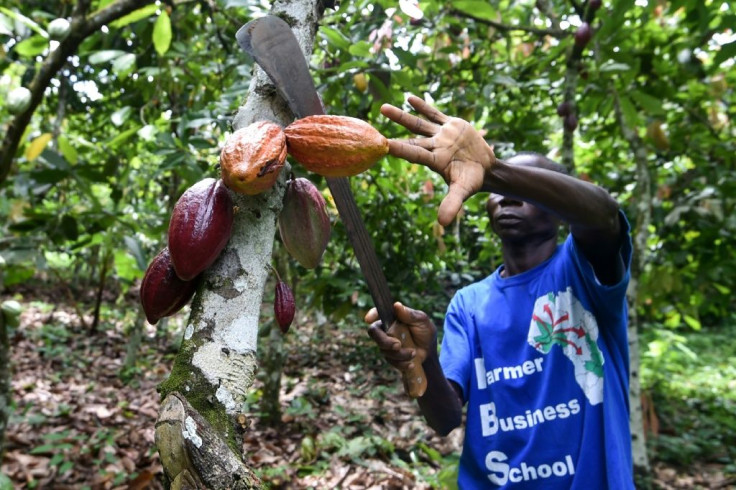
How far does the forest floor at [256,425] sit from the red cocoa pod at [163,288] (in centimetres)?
133

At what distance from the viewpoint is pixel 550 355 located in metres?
1.34

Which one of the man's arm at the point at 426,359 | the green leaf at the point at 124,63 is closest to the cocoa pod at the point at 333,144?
the man's arm at the point at 426,359

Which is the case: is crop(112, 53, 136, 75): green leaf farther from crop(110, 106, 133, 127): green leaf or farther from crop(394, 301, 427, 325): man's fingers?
crop(394, 301, 427, 325): man's fingers

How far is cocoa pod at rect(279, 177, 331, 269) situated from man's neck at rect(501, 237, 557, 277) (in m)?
0.90

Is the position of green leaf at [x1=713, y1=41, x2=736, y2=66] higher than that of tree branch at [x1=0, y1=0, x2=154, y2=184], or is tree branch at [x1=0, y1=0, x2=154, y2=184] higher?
green leaf at [x1=713, y1=41, x2=736, y2=66]

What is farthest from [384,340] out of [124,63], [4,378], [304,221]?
[124,63]

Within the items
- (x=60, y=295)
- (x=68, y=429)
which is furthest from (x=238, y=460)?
(x=60, y=295)

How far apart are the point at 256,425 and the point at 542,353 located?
77.4 inches

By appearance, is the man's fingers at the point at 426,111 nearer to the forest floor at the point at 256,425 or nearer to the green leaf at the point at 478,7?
the green leaf at the point at 478,7

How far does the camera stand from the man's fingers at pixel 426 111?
0.81 metres

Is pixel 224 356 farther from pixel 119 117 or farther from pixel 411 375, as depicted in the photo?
pixel 119 117

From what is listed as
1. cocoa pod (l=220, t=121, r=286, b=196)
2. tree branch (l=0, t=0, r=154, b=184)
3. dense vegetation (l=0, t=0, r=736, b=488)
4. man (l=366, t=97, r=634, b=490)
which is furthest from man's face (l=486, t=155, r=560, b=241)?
tree branch (l=0, t=0, r=154, b=184)

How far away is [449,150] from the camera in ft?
2.57

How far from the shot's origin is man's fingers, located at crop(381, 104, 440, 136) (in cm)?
77
